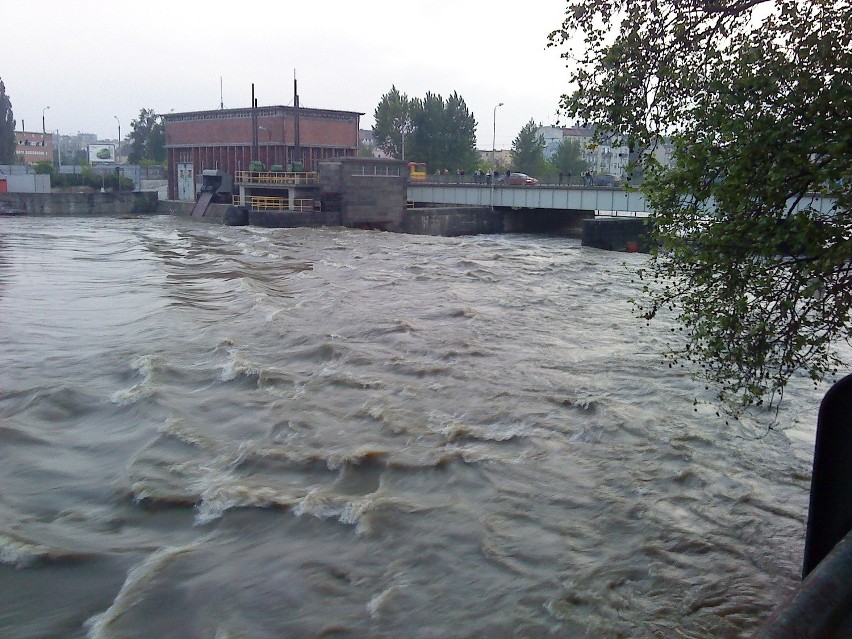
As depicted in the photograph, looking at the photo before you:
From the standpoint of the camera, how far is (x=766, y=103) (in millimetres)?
7043

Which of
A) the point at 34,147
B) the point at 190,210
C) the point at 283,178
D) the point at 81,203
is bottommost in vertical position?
the point at 190,210

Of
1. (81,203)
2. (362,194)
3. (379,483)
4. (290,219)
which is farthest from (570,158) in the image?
(379,483)

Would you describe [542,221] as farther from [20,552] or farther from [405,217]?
[20,552]

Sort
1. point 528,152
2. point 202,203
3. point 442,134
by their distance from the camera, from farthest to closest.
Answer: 1. point 528,152
2. point 442,134
3. point 202,203

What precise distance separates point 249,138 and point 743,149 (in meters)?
64.5

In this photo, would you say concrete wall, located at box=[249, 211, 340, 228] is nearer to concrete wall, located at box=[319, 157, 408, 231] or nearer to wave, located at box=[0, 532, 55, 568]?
concrete wall, located at box=[319, 157, 408, 231]

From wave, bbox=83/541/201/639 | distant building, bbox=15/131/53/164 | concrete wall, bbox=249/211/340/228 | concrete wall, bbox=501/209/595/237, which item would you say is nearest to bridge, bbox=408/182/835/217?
concrete wall, bbox=501/209/595/237

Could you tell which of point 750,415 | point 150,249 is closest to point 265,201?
point 150,249

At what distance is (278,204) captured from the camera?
2094 inches

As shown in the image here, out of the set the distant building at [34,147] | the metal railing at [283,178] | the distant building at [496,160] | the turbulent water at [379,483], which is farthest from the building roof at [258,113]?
the distant building at [34,147]

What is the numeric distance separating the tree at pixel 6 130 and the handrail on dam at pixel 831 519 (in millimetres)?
99840

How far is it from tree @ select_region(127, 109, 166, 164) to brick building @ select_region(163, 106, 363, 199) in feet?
140

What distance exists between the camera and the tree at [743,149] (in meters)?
6.57

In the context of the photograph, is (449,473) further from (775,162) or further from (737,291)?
(775,162)
